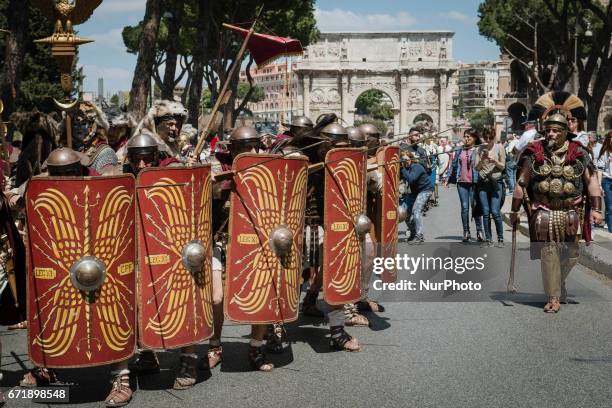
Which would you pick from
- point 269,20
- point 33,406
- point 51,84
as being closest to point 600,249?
point 33,406

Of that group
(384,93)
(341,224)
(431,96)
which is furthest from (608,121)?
(341,224)

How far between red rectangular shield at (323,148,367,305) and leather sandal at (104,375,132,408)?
1695mm

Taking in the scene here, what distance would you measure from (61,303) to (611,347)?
13.4ft

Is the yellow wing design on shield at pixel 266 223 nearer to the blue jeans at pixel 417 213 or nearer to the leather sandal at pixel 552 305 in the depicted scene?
the leather sandal at pixel 552 305

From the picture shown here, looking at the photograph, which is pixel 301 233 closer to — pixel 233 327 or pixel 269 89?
pixel 233 327

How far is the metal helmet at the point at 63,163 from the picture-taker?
5285mm

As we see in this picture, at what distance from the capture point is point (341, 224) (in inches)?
267

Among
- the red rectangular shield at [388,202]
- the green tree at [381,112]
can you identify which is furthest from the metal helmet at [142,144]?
the green tree at [381,112]

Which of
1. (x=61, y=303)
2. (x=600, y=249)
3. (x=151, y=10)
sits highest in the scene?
(x=151, y=10)

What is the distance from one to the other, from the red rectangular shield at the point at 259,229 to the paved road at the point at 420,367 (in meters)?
0.51

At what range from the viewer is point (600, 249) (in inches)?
478

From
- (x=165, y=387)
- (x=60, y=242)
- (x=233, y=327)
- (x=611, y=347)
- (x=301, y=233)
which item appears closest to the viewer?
(x=60, y=242)

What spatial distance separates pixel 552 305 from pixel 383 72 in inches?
3304

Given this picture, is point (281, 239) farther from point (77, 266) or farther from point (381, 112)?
point (381, 112)
